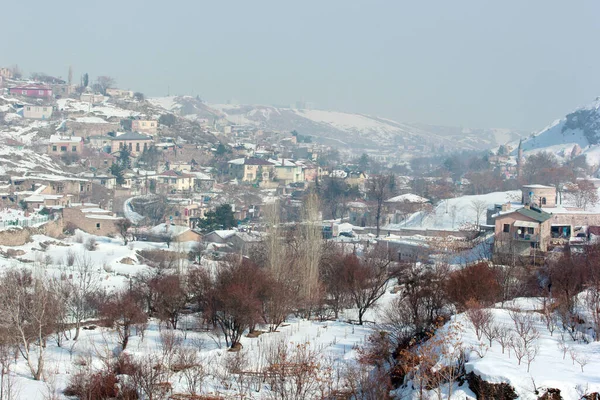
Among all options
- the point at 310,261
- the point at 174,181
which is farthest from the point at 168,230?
the point at 174,181

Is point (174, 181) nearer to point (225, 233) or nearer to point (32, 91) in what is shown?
point (225, 233)

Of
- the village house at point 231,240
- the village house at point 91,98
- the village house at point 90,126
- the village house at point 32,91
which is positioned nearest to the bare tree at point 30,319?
the village house at point 231,240

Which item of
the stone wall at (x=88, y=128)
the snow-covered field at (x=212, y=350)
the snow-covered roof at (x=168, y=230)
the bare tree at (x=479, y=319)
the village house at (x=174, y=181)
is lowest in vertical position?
the snow-covered field at (x=212, y=350)

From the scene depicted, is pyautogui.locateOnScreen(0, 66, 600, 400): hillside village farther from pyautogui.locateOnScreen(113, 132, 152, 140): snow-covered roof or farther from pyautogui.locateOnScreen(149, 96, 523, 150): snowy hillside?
pyautogui.locateOnScreen(149, 96, 523, 150): snowy hillside

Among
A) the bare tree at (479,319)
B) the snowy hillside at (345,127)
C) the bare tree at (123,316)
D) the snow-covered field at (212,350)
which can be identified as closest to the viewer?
the bare tree at (479,319)

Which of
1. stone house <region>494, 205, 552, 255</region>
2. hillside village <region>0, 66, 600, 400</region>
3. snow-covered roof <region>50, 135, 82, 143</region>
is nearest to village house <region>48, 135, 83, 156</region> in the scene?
snow-covered roof <region>50, 135, 82, 143</region>

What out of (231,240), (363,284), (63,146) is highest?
(63,146)

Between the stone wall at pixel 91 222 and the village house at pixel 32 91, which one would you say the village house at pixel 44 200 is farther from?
the village house at pixel 32 91
